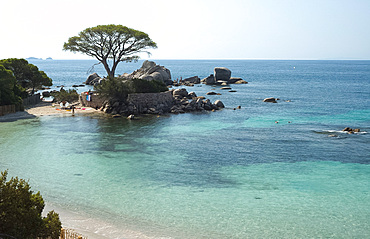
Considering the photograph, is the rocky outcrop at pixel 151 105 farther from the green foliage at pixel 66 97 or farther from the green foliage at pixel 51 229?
the green foliage at pixel 51 229

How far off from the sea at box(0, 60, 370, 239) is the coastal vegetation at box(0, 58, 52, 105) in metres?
5.69

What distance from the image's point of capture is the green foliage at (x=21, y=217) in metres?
13.1

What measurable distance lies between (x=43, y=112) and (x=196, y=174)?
35684 mm

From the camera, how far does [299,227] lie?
61.4 feet

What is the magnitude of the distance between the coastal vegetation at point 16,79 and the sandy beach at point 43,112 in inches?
85.5

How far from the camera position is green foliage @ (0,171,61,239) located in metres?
13.1

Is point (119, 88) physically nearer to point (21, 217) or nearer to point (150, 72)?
point (21, 217)

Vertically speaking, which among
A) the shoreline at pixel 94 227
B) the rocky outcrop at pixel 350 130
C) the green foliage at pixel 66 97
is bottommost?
the shoreline at pixel 94 227

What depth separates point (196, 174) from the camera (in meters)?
27.3

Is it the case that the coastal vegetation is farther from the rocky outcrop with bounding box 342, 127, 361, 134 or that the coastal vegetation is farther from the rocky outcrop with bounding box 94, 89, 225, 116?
the rocky outcrop with bounding box 342, 127, 361, 134

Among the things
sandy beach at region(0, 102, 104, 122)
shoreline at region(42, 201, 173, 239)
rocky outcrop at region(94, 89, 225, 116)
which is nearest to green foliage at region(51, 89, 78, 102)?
sandy beach at region(0, 102, 104, 122)

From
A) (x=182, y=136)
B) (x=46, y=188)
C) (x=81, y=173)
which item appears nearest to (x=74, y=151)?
(x=81, y=173)

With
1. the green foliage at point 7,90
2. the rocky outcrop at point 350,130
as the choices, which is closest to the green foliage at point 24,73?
the green foliage at point 7,90

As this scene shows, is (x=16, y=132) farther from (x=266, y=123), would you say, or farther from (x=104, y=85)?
(x=266, y=123)
